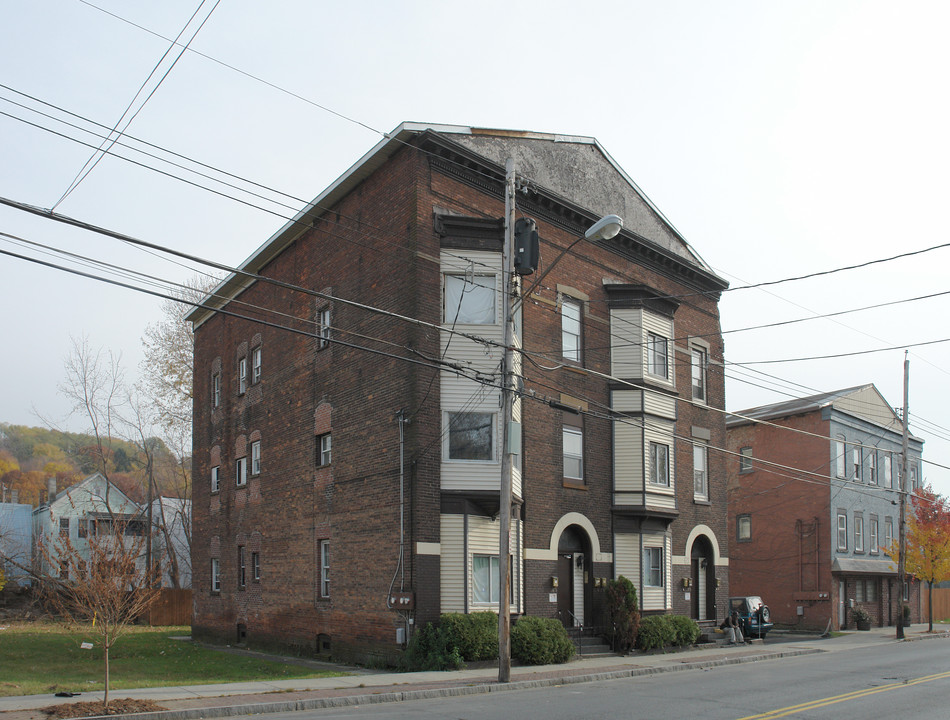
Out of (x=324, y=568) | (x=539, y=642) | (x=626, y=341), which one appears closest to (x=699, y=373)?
(x=626, y=341)

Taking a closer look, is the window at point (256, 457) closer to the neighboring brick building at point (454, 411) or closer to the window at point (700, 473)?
the neighboring brick building at point (454, 411)

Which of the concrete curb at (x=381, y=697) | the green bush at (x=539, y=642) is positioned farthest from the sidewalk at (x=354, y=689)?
the green bush at (x=539, y=642)

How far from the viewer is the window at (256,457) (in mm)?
29875

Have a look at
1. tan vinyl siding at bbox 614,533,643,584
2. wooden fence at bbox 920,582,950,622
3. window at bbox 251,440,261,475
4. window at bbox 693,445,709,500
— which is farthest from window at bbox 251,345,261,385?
wooden fence at bbox 920,582,950,622

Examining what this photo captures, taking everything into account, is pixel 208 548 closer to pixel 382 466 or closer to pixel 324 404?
pixel 324 404

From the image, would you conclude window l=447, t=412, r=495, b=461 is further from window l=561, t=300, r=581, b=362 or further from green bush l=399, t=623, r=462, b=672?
window l=561, t=300, r=581, b=362

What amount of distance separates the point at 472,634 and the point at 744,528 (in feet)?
88.7

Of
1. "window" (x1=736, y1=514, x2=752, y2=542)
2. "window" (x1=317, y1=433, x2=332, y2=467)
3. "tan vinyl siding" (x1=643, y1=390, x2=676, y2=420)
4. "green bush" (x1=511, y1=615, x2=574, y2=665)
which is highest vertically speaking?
"tan vinyl siding" (x1=643, y1=390, x2=676, y2=420)

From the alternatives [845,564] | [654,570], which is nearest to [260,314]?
[654,570]

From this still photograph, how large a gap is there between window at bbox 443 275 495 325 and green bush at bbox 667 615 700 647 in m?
11.3

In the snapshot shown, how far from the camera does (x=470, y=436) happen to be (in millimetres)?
21625

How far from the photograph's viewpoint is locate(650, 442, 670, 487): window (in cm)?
2673

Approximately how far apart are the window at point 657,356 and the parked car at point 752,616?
9406 mm

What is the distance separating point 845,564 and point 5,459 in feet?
285
